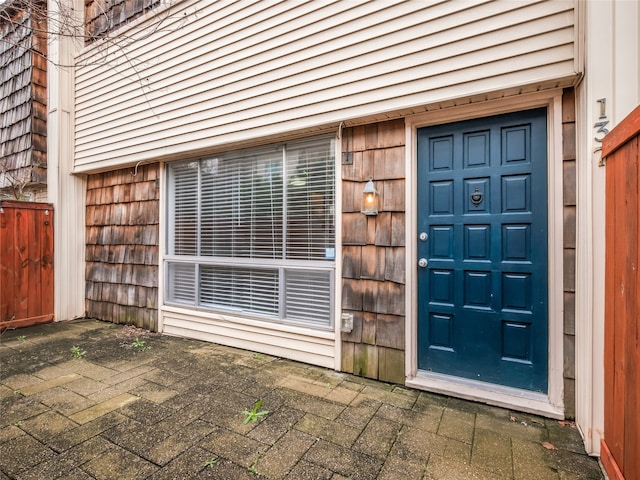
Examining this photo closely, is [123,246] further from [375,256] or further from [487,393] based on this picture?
[487,393]

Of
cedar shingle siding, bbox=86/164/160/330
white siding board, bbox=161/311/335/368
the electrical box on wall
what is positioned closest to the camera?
the electrical box on wall

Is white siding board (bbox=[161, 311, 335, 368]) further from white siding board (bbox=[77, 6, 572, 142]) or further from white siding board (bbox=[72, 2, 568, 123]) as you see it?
white siding board (bbox=[72, 2, 568, 123])

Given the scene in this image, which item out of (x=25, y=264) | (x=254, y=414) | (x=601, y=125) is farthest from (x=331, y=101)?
(x=25, y=264)

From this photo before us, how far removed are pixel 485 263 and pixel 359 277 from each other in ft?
3.16

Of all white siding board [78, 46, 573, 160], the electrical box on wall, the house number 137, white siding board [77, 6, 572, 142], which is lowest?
the electrical box on wall

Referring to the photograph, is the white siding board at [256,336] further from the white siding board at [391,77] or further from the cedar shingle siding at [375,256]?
the white siding board at [391,77]

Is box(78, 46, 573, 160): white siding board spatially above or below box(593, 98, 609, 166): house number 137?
above

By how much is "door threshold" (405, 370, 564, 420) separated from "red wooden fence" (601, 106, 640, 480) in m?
0.48

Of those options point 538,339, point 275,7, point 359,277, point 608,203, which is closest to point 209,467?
point 359,277

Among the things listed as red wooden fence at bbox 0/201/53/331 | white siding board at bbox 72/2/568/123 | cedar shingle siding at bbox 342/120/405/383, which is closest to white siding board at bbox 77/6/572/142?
white siding board at bbox 72/2/568/123

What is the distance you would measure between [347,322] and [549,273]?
4.94ft

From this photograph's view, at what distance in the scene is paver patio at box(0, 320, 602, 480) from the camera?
1624mm

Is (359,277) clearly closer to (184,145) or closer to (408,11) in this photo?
(408,11)

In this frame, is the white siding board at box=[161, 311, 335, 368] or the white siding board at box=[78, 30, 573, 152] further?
the white siding board at box=[161, 311, 335, 368]
